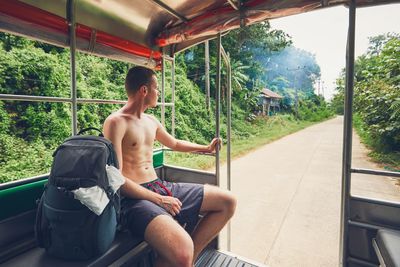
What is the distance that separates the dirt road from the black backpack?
1.98 m

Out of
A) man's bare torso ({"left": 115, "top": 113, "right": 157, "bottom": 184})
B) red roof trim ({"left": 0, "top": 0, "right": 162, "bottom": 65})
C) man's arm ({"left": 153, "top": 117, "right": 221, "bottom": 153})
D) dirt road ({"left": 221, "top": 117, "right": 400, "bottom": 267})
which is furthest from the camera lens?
dirt road ({"left": 221, "top": 117, "right": 400, "bottom": 267})

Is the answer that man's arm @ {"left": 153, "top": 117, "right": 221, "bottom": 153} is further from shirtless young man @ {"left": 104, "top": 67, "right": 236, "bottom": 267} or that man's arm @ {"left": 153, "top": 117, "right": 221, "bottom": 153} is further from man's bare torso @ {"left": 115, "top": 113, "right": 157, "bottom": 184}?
man's bare torso @ {"left": 115, "top": 113, "right": 157, "bottom": 184}

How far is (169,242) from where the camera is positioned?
Answer: 155 centimetres

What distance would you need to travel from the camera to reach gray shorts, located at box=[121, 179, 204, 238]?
168 cm

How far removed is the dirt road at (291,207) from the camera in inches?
116

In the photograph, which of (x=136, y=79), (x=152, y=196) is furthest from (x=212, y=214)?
(x=136, y=79)

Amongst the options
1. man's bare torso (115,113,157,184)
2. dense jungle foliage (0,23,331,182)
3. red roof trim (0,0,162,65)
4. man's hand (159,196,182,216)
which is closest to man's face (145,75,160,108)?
man's bare torso (115,113,157,184)

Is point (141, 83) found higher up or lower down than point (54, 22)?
lower down

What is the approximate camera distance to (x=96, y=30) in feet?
7.38

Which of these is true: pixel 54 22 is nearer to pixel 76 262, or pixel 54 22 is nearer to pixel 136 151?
pixel 136 151

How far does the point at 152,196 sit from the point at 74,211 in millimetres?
572

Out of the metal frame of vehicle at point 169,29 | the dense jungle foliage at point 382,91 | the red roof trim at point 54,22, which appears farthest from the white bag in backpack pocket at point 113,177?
the dense jungle foliage at point 382,91

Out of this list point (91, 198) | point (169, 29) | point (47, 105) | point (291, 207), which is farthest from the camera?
point (47, 105)

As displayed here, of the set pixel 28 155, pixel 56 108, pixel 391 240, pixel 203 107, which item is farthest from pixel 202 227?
pixel 203 107
